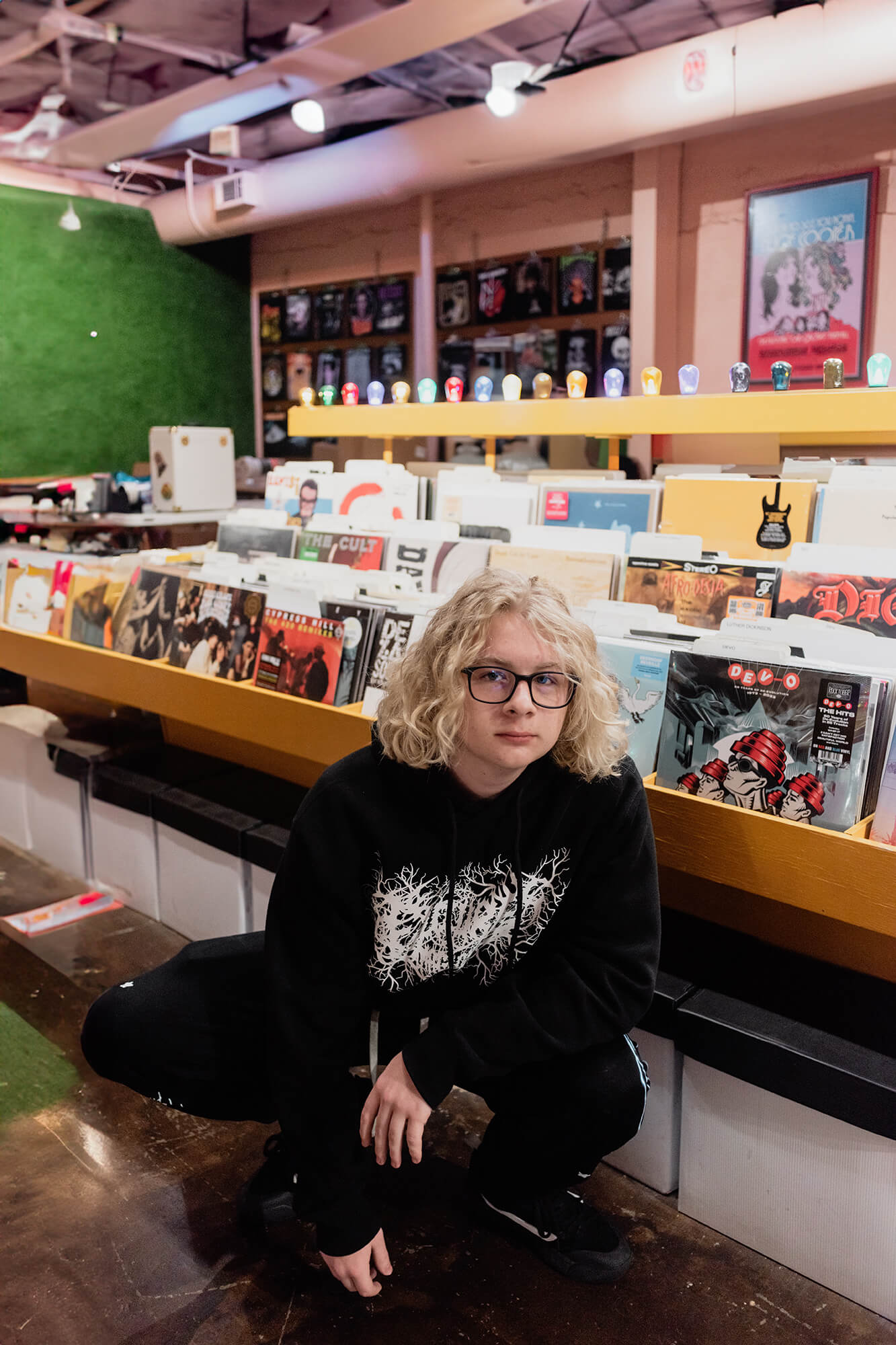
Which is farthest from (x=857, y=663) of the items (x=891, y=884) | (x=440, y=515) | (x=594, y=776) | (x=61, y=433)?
(x=61, y=433)

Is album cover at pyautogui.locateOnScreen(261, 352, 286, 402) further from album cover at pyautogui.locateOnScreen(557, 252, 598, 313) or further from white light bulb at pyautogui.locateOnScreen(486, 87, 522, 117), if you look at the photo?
white light bulb at pyautogui.locateOnScreen(486, 87, 522, 117)

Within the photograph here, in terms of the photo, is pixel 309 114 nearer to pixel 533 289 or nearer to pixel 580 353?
pixel 533 289

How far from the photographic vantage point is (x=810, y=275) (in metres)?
4.59

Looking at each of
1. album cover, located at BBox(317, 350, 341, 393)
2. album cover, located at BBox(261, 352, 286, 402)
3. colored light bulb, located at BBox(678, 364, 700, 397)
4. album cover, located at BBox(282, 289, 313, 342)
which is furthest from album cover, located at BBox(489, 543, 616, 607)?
album cover, located at BBox(261, 352, 286, 402)

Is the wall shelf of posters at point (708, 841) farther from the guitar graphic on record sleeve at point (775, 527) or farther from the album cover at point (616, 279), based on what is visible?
the album cover at point (616, 279)

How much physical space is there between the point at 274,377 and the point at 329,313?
82cm

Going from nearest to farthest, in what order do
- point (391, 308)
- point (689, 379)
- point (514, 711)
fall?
point (514, 711) → point (689, 379) → point (391, 308)

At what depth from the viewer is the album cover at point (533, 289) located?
576 centimetres

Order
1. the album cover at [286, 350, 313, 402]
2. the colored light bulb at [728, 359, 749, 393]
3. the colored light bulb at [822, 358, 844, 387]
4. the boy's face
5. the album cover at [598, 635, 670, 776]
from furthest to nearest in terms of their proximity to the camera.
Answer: the album cover at [286, 350, 313, 402] → the colored light bulb at [728, 359, 749, 393] → the colored light bulb at [822, 358, 844, 387] → the album cover at [598, 635, 670, 776] → the boy's face

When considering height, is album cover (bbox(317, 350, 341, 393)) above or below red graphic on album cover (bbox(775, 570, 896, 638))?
above

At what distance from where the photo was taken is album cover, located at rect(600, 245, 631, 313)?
5.38 metres

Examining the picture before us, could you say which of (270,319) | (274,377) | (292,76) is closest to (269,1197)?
(292,76)

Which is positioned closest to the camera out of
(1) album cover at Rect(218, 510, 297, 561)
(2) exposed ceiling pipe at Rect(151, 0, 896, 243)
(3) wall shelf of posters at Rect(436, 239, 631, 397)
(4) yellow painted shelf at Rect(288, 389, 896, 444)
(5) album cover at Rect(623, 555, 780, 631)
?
(5) album cover at Rect(623, 555, 780, 631)

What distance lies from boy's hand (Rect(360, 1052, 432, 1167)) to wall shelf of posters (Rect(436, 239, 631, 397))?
15.8 ft
